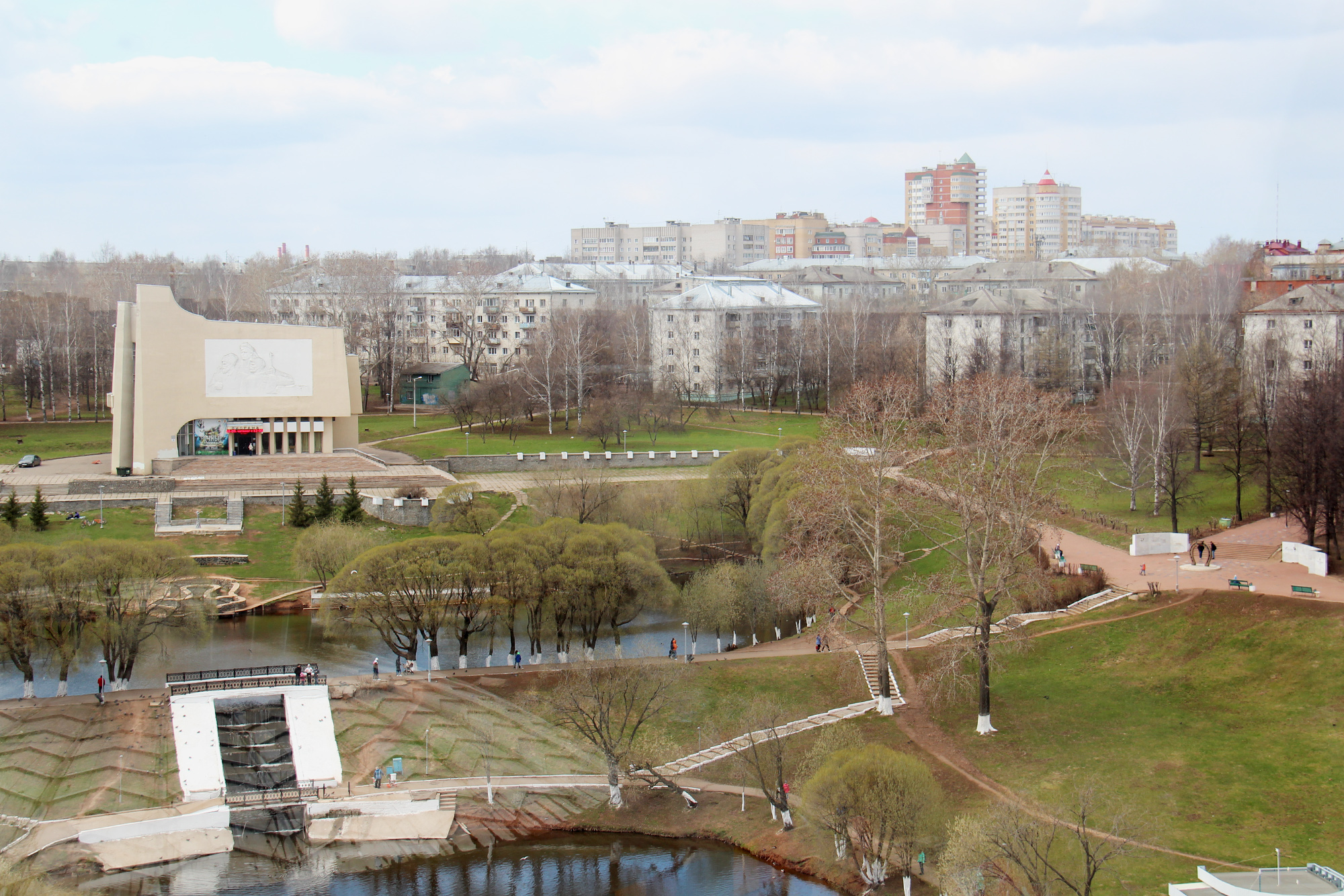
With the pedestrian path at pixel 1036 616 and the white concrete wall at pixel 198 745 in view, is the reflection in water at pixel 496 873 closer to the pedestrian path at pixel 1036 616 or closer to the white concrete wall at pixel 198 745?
the white concrete wall at pixel 198 745

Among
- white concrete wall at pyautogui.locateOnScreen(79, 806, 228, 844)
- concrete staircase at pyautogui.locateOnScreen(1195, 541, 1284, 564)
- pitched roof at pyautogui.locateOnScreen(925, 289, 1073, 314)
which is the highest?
pitched roof at pyautogui.locateOnScreen(925, 289, 1073, 314)

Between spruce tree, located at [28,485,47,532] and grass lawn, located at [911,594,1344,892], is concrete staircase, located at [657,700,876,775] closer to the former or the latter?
grass lawn, located at [911,594,1344,892]

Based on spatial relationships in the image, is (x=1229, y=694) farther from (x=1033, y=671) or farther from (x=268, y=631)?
(x=268, y=631)

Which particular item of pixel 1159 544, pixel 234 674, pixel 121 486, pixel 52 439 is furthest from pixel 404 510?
pixel 1159 544

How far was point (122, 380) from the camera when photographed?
6300 cm

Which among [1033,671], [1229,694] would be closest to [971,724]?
[1033,671]

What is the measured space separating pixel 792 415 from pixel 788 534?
3997 cm

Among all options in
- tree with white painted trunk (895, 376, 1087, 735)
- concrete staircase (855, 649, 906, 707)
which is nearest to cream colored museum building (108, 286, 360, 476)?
tree with white painted trunk (895, 376, 1087, 735)

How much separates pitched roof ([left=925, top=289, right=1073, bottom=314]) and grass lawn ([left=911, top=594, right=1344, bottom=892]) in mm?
51861

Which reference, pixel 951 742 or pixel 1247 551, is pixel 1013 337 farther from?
pixel 951 742

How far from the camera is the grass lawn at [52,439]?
68.9 meters

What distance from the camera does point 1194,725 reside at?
30.7 metres

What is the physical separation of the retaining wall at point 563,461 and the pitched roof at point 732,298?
98.4 feet

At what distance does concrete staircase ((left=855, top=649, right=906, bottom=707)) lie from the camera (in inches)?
1371
